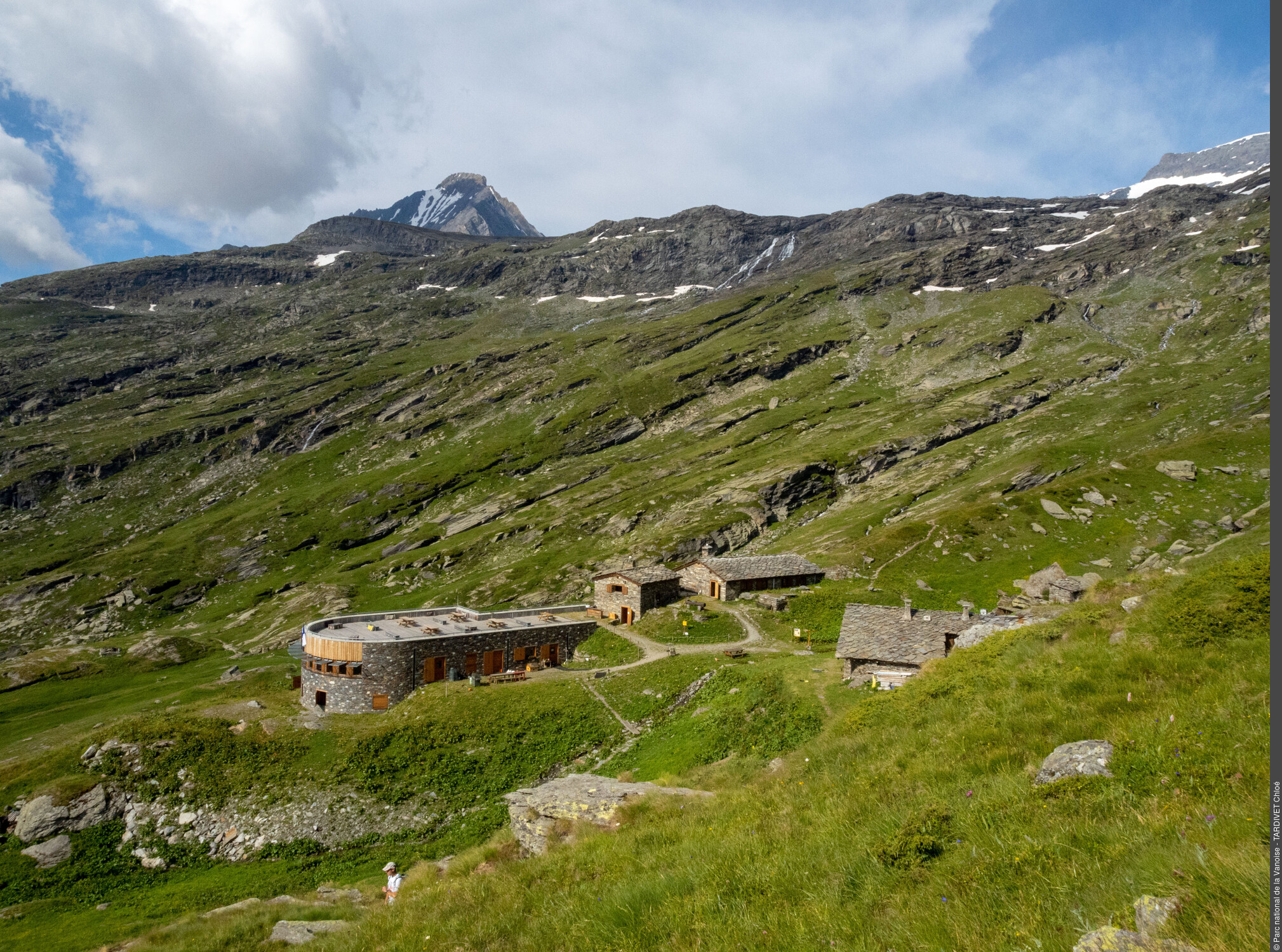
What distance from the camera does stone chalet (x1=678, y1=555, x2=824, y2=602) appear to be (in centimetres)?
7250

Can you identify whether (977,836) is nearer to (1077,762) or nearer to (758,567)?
(1077,762)

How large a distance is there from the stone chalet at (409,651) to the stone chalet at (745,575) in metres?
18.4

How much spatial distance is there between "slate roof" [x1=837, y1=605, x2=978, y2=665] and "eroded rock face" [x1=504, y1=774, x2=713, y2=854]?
21582mm

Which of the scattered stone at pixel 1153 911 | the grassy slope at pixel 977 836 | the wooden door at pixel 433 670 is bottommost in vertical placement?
the wooden door at pixel 433 670

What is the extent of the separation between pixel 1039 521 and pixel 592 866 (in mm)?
82774

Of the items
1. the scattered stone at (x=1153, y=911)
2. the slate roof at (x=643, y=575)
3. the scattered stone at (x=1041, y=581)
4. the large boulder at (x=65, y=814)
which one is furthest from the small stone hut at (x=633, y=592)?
the scattered stone at (x=1153, y=911)

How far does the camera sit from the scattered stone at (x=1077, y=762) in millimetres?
11633

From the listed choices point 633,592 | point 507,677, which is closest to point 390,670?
point 507,677

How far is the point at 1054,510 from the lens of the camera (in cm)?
8106

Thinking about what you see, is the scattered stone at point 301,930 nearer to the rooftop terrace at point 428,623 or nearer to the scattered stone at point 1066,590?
the rooftop terrace at point 428,623

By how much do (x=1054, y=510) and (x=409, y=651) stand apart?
7784 cm

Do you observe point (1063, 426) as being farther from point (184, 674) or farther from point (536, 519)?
point (184, 674)

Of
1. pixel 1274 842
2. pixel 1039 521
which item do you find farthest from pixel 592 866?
pixel 1039 521

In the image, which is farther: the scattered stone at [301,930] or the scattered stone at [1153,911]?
the scattered stone at [301,930]
